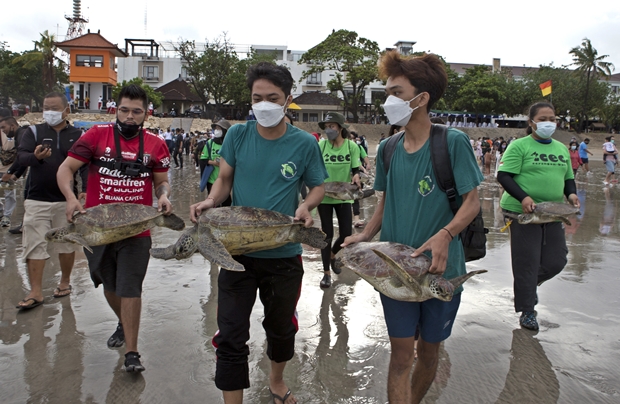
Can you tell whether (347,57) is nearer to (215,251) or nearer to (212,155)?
(212,155)

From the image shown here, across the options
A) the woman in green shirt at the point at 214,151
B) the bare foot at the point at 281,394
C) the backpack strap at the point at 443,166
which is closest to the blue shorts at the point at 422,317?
the backpack strap at the point at 443,166

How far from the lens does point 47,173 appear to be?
13.6 feet

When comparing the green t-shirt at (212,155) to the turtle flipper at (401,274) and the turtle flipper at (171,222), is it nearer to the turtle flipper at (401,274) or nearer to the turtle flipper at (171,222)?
the turtle flipper at (171,222)

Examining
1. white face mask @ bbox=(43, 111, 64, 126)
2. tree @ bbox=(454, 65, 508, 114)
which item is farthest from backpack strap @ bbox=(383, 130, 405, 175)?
tree @ bbox=(454, 65, 508, 114)

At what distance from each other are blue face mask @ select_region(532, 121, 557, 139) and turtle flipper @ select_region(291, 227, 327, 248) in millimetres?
2414

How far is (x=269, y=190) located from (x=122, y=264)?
1.24 m

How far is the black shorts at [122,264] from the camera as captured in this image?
305cm

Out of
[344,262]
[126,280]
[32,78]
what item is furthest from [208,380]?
[32,78]

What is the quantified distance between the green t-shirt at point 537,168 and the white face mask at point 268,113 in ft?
7.68

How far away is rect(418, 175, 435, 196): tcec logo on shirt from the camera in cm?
224

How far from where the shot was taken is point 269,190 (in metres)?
2.53

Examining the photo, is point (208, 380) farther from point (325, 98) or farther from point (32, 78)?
point (32, 78)

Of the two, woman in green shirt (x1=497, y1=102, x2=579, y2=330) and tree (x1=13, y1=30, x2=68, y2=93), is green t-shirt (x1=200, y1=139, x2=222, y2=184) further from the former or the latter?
tree (x1=13, y1=30, x2=68, y2=93)

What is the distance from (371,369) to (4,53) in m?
60.4
